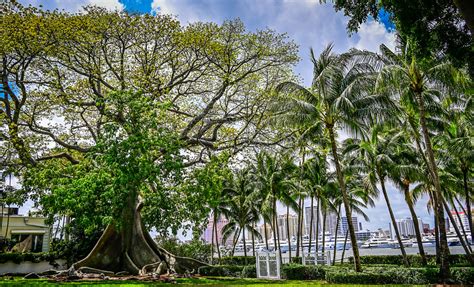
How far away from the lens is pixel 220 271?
2238cm

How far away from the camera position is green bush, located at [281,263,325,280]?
58.7 ft

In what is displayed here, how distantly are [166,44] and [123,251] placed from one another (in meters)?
9.89

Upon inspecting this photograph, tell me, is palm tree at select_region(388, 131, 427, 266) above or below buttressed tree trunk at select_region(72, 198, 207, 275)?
above

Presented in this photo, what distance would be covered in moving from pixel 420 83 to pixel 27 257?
23351 millimetres

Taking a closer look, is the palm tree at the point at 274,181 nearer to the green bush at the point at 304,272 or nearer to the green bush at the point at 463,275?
the green bush at the point at 304,272

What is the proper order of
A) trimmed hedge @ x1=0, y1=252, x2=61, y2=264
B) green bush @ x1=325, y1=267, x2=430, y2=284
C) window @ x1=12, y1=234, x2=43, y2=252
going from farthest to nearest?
window @ x1=12, y1=234, x2=43, y2=252 → trimmed hedge @ x1=0, y1=252, x2=61, y2=264 → green bush @ x1=325, y1=267, x2=430, y2=284

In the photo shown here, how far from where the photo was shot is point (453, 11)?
8891mm

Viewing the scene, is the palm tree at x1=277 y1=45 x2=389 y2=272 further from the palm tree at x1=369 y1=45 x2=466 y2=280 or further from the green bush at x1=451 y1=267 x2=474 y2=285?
the green bush at x1=451 y1=267 x2=474 y2=285

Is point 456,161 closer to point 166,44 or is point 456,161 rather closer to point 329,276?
point 329,276

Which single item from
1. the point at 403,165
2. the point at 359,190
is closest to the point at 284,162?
the point at 359,190

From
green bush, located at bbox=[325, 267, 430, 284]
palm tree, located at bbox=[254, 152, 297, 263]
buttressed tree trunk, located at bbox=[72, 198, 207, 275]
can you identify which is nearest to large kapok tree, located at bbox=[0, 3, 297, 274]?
buttressed tree trunk, located at bbox=[72, 198, 207, 275]

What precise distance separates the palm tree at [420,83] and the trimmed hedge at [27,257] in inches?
849

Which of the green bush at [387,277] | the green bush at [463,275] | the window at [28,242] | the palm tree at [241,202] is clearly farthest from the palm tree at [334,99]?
the window at [28,242]

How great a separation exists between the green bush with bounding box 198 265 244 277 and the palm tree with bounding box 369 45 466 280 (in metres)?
12.5
